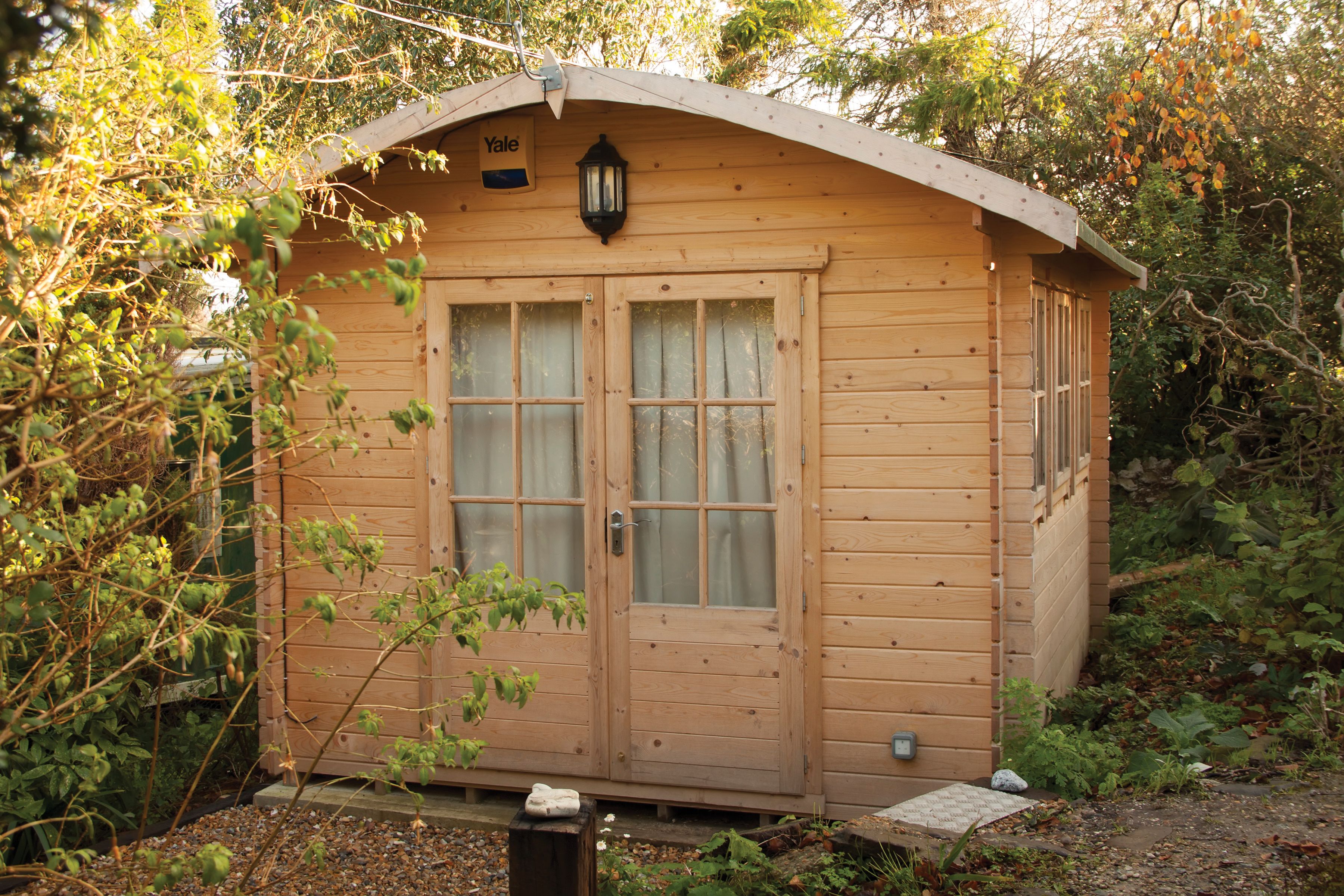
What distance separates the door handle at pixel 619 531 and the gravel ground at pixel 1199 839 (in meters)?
1.96

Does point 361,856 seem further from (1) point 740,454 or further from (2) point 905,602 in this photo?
(2) point 905,602

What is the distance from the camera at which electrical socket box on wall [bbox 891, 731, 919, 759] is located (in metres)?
4.70

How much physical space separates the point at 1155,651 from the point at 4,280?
686 cm

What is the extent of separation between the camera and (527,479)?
5.21 m

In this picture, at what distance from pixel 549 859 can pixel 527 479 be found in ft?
7.86

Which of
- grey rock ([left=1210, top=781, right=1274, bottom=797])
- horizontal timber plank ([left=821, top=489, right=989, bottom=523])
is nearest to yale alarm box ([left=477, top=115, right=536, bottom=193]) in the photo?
horizontal timber plank ([left=821, top=489, right=989, bottom=523])

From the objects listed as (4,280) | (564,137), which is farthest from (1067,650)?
(4,280)

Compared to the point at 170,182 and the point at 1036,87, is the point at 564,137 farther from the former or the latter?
the point at 1036,87

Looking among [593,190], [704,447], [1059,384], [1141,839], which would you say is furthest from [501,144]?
[1141,839]

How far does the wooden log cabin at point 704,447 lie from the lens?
467 cm

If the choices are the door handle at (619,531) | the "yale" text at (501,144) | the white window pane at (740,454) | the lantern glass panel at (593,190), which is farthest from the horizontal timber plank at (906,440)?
the "yale" text at (501,144)

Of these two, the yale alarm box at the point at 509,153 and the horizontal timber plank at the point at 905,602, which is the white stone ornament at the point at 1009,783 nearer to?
the horizontal timber plank at the point at 905,602

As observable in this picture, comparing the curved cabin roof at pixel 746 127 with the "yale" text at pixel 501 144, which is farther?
the "yale" text at pixel 501 144

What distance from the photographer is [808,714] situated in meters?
4.85
